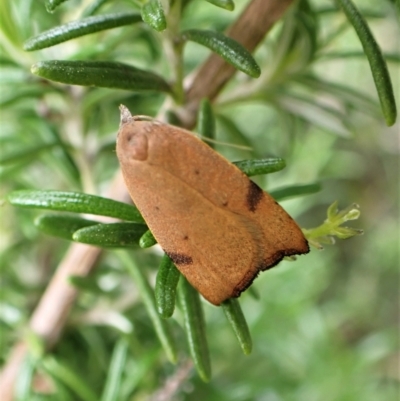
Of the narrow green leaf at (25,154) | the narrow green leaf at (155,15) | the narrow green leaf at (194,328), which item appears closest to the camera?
the narrow green leaf at (155,15)

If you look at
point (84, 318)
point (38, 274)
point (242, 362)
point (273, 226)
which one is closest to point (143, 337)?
point (84, 318)

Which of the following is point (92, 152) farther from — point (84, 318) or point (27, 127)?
point (84, 318)

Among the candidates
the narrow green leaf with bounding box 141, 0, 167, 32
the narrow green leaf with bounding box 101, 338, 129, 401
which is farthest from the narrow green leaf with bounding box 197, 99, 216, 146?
the narrow green leaf with bounding box 101, 338, 129, 401

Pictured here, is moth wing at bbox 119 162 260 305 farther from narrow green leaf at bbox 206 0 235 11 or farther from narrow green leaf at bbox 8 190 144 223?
narrow green leaf at bbox 206 0 235 11

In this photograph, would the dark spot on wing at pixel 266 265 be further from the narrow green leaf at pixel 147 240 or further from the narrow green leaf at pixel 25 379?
the narrow green leaf at pixel 25 379

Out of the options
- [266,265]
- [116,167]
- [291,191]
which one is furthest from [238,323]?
[116,167]

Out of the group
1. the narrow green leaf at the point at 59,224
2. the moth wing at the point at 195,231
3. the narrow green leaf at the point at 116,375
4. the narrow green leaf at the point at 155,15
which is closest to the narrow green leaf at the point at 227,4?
the narrow green leaf at the point at 155,15

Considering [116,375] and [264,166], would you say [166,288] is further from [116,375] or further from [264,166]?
[116,375]
